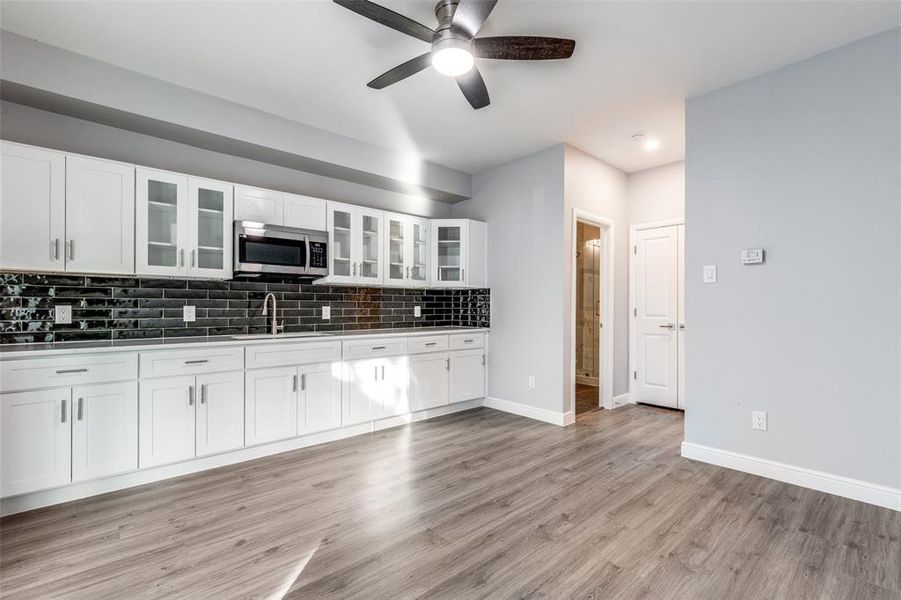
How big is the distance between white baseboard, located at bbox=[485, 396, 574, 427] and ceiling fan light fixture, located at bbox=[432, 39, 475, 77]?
10.5ft

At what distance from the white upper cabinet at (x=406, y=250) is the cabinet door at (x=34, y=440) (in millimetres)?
2683

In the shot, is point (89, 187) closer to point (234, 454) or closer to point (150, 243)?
point (150, 243)

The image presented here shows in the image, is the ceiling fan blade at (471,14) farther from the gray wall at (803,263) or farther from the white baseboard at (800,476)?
the white baseboard at (800,476)

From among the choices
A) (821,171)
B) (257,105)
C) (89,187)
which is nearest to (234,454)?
(89,187)

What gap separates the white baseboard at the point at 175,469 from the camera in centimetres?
247

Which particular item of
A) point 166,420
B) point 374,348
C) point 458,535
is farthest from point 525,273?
point 166,420

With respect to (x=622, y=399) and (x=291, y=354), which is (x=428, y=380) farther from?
(x=622, y=399)

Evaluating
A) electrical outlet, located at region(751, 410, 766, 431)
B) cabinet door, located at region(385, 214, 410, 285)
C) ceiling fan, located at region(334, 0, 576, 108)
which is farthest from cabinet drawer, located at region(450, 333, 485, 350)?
ceiling fan, located at region(334, 0, 576, 108)

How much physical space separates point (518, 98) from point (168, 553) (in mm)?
3583

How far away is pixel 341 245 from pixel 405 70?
78.2 inches

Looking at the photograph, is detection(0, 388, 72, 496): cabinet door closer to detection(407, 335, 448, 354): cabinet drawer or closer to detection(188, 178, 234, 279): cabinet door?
detection(188, 178, 234, 279): cabinet door

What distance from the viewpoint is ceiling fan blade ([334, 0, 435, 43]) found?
1883 mm

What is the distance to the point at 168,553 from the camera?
80.8 inches

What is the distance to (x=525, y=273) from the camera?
14.9 feet
